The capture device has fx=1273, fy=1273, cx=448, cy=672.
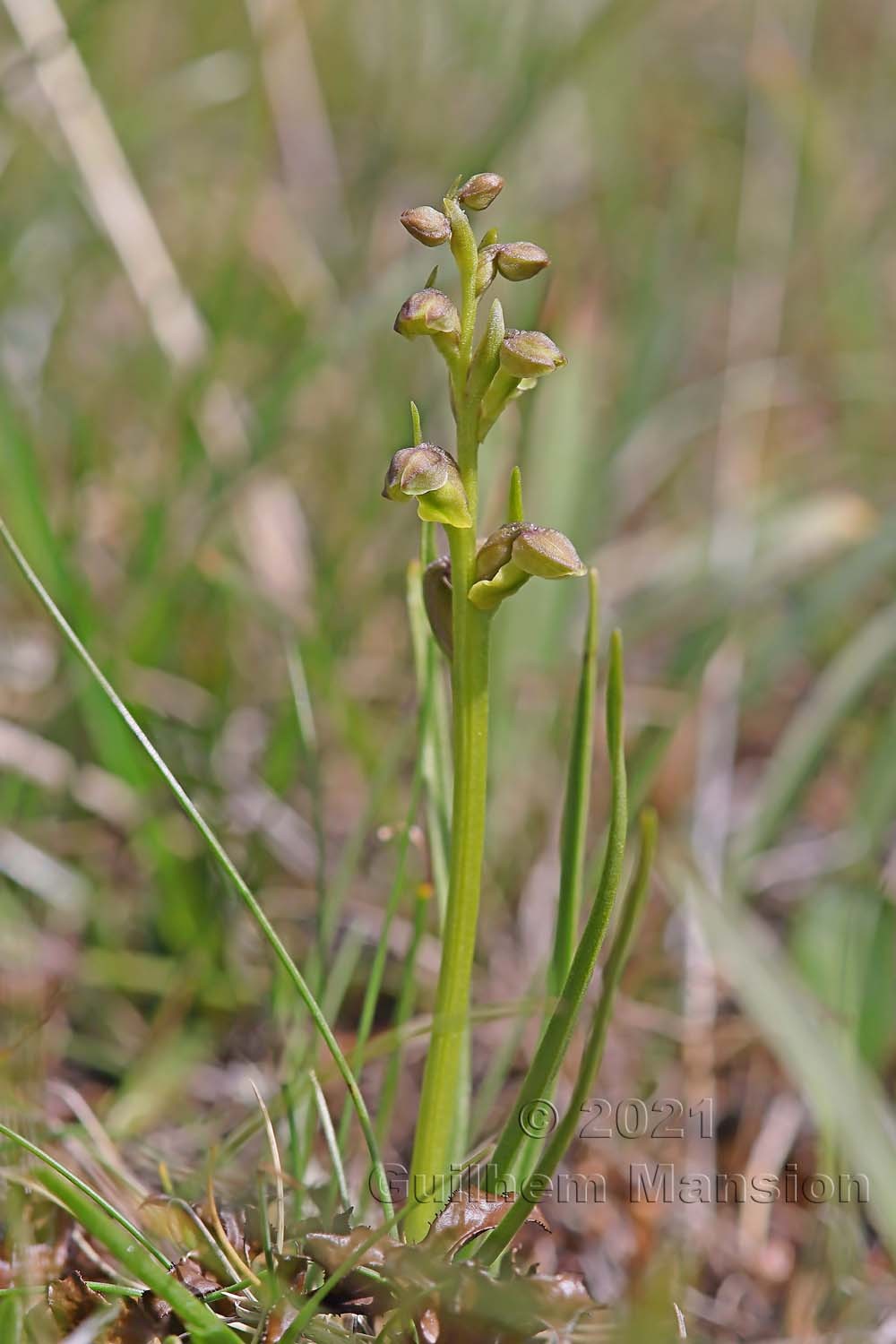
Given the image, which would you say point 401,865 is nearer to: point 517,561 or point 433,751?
point 433,751

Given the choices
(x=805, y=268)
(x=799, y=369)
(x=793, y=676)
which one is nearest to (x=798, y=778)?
(x=793, y=676)

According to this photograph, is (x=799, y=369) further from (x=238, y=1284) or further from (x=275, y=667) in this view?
(x=238, y=1284)

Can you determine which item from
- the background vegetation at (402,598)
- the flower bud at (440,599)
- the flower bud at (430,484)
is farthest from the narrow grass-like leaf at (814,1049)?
the flower bud at (430,484)

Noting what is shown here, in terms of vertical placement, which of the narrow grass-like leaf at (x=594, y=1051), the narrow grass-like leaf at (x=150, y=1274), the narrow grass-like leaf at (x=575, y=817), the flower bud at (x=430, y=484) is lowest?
the narrow grass-like leaf at (x=150, y=1274)

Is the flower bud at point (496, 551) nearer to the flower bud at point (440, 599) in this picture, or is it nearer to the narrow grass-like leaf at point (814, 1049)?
the flower bud at point (440, 599)

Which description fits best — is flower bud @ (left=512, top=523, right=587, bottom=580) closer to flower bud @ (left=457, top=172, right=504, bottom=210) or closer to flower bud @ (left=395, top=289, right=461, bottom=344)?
flower bud @ (left=395, top=289, right=461, bottom=344)

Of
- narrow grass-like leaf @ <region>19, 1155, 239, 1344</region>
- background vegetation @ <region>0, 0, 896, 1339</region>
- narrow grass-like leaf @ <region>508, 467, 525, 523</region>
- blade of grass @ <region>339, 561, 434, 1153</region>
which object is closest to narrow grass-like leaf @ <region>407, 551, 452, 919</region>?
blade of grass @ <region>339, 561, 434, 1153</region>
